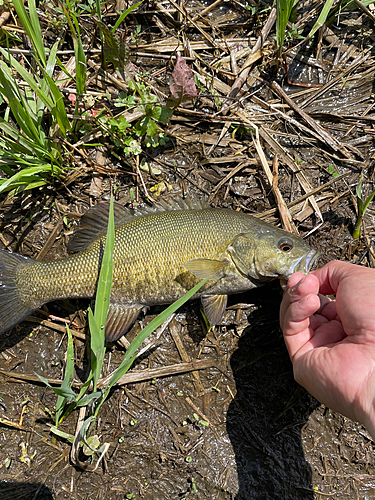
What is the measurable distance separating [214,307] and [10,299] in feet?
6.72

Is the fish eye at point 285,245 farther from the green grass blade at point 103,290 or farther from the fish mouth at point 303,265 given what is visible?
the green grass blade at point 103,290

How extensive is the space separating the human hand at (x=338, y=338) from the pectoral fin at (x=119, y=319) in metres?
1.53

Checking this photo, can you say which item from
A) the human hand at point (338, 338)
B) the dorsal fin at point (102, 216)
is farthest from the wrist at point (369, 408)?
the dorsal fin at point (102, 216)

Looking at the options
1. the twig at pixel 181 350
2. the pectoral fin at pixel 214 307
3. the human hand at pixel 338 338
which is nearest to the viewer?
the human hand at pixel 338 338

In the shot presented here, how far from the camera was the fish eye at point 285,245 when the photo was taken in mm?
3512

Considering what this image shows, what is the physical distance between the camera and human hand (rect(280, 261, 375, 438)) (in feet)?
9.00

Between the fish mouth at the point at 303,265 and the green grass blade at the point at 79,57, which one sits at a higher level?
the green grass blade at the point at 79,57

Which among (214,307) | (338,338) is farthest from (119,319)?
(338,338)

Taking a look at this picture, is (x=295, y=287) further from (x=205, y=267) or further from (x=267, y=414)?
(x=267, y=414)

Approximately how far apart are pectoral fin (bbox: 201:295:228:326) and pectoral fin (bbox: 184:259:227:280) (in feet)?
0.87

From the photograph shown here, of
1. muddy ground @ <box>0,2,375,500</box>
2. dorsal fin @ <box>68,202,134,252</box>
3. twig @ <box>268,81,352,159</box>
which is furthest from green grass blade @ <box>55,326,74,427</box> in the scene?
twig @ <box>268,81,352,159</box>

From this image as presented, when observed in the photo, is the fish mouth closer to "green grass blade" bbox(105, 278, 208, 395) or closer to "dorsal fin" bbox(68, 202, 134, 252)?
"green grass blade" bbox(105, 278, 208, 395)

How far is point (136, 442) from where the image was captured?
3795mm

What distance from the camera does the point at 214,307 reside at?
3.69 metres
